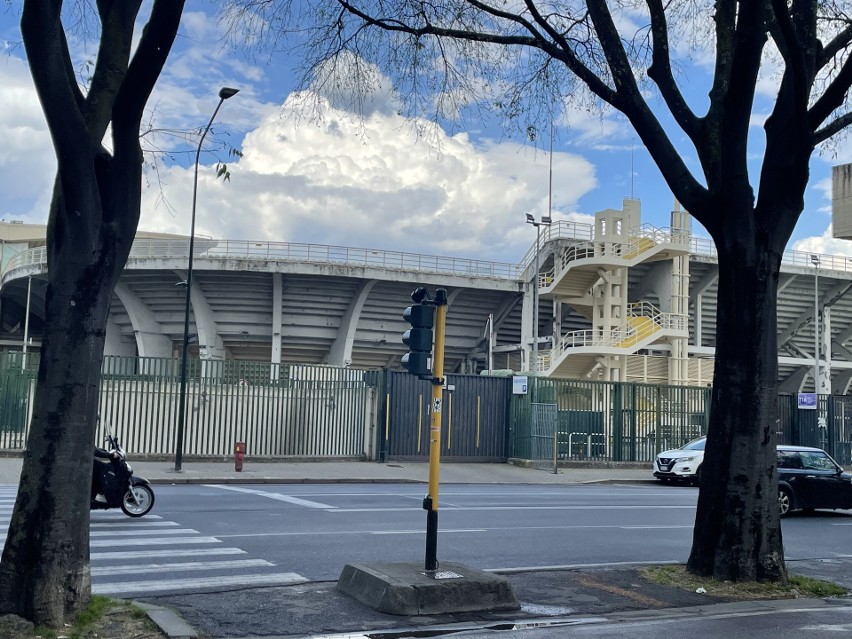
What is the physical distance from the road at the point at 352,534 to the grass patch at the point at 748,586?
5.36 feet

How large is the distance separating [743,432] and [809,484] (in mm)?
9770

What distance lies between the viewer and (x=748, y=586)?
31.2 ft

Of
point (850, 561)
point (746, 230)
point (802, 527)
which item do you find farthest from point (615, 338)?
point (746, 230)

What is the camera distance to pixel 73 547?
6.61 meters

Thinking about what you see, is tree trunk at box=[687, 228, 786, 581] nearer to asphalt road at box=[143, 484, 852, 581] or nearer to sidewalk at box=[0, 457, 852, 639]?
sidewalk at box=[0, 457, 852, 639]

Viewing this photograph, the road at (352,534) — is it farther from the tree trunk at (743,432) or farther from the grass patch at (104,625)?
the tree trunk at (743,432)

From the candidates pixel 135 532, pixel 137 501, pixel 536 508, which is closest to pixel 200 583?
pixel 135 532

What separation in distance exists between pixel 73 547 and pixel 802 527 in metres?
Result: 13.6

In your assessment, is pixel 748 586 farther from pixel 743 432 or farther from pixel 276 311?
pixel 276 311

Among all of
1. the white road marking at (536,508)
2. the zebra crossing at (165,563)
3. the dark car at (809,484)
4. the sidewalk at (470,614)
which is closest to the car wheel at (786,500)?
the dark car at (809,484)

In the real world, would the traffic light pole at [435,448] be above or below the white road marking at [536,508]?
above

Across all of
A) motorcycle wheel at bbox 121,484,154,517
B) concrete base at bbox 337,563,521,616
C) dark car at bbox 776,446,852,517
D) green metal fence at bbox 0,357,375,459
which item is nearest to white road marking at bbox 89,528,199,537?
motorcycle wheel at bbox 121,484,154,517

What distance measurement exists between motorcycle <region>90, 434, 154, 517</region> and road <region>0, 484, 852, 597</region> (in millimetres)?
223

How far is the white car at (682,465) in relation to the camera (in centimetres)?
2483
